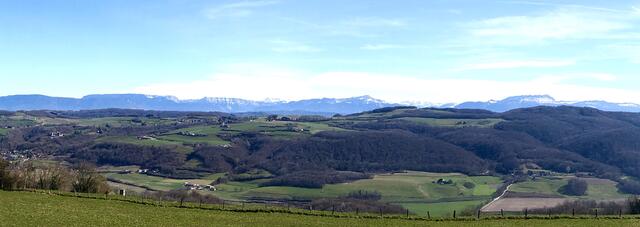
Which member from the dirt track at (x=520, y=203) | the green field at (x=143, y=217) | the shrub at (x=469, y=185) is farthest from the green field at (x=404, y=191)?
the green field at (x=143, y=217)

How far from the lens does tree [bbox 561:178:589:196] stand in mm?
154250

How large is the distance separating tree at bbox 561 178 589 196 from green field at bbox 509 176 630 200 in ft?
4.22

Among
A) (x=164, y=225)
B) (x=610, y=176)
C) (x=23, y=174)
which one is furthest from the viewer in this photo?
(x=610, y=176)

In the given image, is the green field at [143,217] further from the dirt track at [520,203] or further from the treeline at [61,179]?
the dirt track at [520,203]

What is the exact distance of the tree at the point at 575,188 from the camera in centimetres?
15425

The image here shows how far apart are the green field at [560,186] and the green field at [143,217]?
10445 cm

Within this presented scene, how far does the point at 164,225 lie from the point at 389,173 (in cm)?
16003

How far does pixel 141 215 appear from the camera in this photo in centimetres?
4591

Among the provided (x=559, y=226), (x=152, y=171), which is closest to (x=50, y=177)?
(x=559, y=226)

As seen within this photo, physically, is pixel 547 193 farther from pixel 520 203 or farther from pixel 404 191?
pixel 404 191

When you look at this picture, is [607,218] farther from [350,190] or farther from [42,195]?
[350,190]

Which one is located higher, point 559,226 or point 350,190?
point 559,226

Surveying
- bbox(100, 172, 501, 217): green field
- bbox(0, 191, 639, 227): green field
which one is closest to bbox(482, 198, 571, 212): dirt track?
bbox(100, 172, 501, 217): green field

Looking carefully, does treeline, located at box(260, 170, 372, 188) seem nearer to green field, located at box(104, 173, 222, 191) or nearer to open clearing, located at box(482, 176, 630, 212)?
green field, located at box(104, 173, 222, 191)
